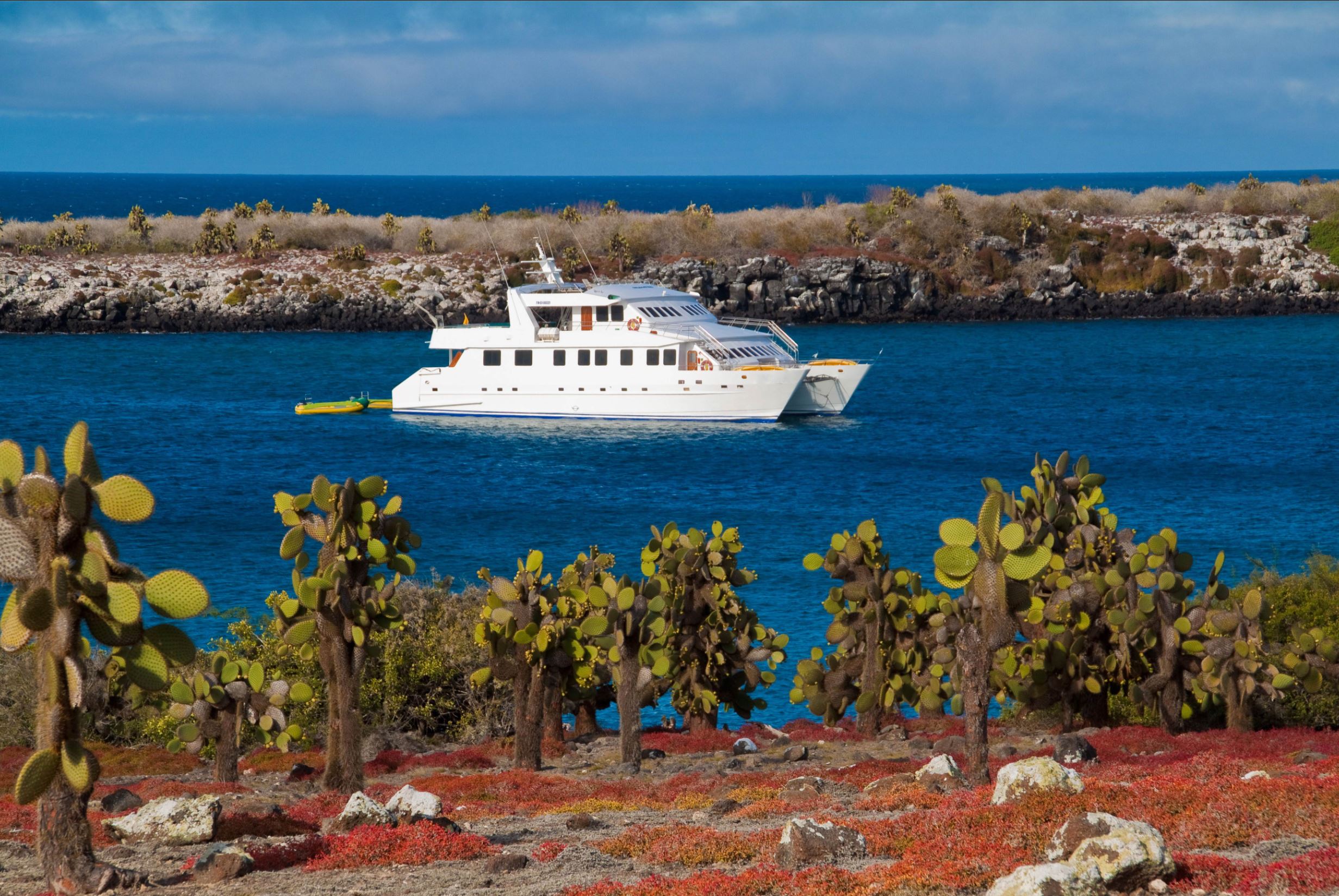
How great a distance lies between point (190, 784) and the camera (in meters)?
14.0

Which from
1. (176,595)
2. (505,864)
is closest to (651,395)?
(505,864)

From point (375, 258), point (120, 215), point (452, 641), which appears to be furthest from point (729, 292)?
point (120, 215)

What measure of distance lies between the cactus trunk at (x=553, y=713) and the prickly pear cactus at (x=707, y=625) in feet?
4.95

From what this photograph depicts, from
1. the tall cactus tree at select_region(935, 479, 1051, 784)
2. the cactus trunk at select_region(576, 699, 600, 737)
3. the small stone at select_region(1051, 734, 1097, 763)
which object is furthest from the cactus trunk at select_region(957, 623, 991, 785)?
the cactus trunk at select_region(576, 699, 600, 737)

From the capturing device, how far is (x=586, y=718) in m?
18.6

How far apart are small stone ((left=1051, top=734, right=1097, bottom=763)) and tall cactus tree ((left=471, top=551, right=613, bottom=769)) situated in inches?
190

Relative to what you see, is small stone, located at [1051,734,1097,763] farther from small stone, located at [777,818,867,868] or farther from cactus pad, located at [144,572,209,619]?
cactus pad, located at [144,572,209,619]

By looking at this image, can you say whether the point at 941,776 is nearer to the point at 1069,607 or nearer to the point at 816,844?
the point at 816,844

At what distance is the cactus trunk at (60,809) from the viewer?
867cm

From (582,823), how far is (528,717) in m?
4.64

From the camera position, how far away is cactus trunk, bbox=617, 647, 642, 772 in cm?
1523

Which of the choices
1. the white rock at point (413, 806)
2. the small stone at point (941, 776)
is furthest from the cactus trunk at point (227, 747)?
the small stone at point (941, 776)

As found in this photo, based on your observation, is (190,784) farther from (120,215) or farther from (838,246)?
(120,215)

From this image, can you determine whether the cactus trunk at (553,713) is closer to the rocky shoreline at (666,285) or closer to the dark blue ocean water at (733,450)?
the dark blue ocean water at (733,450)
